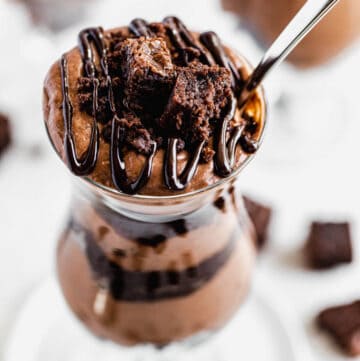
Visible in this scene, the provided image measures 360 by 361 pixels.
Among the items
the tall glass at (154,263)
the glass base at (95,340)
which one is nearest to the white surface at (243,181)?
the glass base at (95,340)

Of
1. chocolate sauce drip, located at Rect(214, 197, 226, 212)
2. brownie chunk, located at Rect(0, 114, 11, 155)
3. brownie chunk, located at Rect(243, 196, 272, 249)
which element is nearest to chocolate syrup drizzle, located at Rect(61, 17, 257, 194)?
chocolate sauce drip, located at Rect(214, 197, 226, 212)

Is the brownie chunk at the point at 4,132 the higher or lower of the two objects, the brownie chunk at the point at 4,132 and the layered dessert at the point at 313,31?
the lower

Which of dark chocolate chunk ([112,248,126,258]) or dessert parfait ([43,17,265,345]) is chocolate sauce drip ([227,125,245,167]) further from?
dark chocolate chunk ([112,248,126,258])

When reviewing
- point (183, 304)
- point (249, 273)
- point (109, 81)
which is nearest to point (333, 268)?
point (249, 273)

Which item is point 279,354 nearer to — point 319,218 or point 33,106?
point 319,218

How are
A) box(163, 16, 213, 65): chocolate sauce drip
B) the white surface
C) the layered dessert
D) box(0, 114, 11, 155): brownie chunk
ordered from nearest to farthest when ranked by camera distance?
1. box(163, 16, 213, 65): chocolate sauce drip
2. the white surface
3. the layered dessert
4. box(0, 114, 11, 155): brownie chunk

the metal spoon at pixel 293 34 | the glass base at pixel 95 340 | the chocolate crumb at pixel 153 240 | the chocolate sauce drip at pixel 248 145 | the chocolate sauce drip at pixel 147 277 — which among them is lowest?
the glass base at pixel 95 340

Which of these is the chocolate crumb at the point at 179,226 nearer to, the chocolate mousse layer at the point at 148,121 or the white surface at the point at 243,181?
the chocolate mousse layer at the point at 148,121
